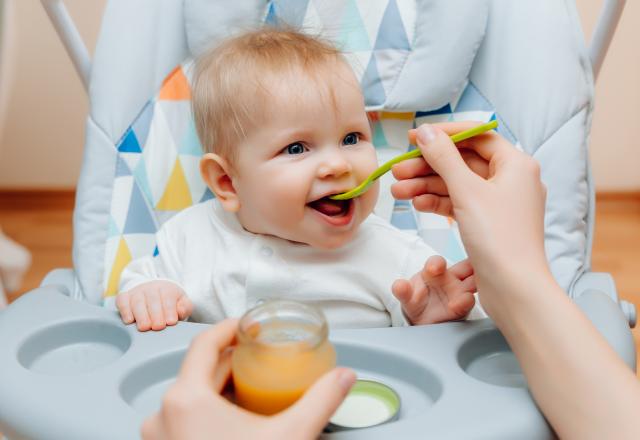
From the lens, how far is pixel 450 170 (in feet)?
2.38

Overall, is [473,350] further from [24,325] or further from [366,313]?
[24,325]

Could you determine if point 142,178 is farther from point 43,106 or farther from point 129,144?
point 43,106

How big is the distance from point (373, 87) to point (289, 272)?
0.98ft

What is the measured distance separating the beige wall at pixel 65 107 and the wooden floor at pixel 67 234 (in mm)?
63

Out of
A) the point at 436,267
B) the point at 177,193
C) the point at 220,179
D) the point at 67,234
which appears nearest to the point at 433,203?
the point at 436,267

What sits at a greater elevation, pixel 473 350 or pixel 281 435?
pixel 281 435

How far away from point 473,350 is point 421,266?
18 cm

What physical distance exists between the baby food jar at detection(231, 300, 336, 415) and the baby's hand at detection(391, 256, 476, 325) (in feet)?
0.82

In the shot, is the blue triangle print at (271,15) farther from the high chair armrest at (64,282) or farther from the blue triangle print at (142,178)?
the high chair armrest at (64,282)

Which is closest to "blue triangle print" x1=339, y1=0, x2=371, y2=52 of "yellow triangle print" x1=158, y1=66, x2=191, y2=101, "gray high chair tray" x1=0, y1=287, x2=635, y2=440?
"yellow triangle print" x1=158, y1=66, x2=191, y2=101

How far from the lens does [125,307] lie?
0.87 m

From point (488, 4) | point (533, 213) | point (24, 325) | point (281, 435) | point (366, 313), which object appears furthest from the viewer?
point (488, 4)

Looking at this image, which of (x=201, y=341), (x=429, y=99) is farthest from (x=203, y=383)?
(x=429, y=99)

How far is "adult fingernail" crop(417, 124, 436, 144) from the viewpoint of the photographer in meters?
0.75
